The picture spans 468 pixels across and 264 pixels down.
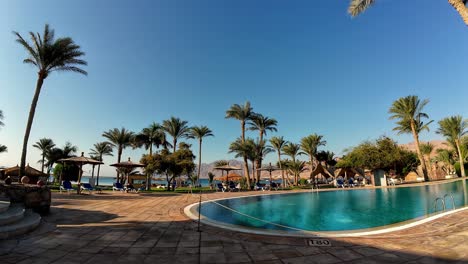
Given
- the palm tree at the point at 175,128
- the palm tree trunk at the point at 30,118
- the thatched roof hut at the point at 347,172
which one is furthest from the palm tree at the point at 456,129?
the palm tree trunk at the point at 30,118

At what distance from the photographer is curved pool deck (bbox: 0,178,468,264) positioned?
3.89 m

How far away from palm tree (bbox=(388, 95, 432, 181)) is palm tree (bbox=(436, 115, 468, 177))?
634cm

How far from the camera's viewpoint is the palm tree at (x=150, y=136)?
35438 millimetres

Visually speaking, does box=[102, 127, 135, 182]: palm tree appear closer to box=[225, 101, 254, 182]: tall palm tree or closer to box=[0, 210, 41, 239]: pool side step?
box=[225, 101, 254, 182]: tall palm tree

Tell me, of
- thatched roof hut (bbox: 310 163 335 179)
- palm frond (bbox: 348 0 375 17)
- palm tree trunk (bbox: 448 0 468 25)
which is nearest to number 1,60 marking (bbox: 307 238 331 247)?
palm tree trunk (bbox: 448 0 468 25)

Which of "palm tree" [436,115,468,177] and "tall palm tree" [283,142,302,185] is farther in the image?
"tall palm tree" [283,142,302,185]

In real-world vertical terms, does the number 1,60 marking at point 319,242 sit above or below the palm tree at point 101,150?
below

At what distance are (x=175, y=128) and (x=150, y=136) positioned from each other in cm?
499

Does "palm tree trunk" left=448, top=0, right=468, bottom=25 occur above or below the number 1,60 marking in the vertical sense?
above

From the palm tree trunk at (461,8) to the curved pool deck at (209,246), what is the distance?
6.90 meters

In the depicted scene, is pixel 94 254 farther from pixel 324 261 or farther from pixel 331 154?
pixel 331 154

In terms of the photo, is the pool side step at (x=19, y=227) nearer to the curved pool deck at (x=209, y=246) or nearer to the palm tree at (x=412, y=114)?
the curved pool deck at (x=209, y=246)

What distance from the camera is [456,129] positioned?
3525cm

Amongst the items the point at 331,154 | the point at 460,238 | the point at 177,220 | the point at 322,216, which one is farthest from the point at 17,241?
the point at 331,154
